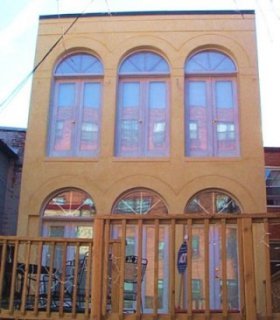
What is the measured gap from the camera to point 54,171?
11.0 m

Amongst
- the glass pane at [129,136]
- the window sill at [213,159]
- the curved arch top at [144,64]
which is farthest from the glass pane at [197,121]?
the glass pane at [129,136]

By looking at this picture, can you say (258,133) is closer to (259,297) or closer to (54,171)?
(259,297)

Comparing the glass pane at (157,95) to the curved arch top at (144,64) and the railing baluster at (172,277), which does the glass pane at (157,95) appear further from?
the railing baluster at (172,277)

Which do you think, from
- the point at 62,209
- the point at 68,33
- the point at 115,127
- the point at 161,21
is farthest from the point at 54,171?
the point at 161,21

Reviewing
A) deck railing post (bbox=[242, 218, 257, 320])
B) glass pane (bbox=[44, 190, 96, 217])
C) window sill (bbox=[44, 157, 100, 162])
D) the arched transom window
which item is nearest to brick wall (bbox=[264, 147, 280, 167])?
the arched transom window

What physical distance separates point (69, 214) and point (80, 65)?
3458 mm

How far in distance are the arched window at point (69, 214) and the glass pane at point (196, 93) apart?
122 inches

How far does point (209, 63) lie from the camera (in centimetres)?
1154

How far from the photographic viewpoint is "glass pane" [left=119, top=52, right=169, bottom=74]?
1157 cm

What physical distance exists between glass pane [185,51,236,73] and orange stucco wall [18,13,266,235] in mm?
146

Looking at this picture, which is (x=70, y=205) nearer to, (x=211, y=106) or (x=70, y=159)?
(x=70, y=159)

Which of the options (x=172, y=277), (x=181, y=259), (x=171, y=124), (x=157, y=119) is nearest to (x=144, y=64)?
(x=157, y=119)

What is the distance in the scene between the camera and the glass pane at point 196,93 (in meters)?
11.3

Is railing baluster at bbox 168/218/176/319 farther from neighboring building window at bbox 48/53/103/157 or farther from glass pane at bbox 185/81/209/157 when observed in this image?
neighboring building window at bbox 48/53/103/157
